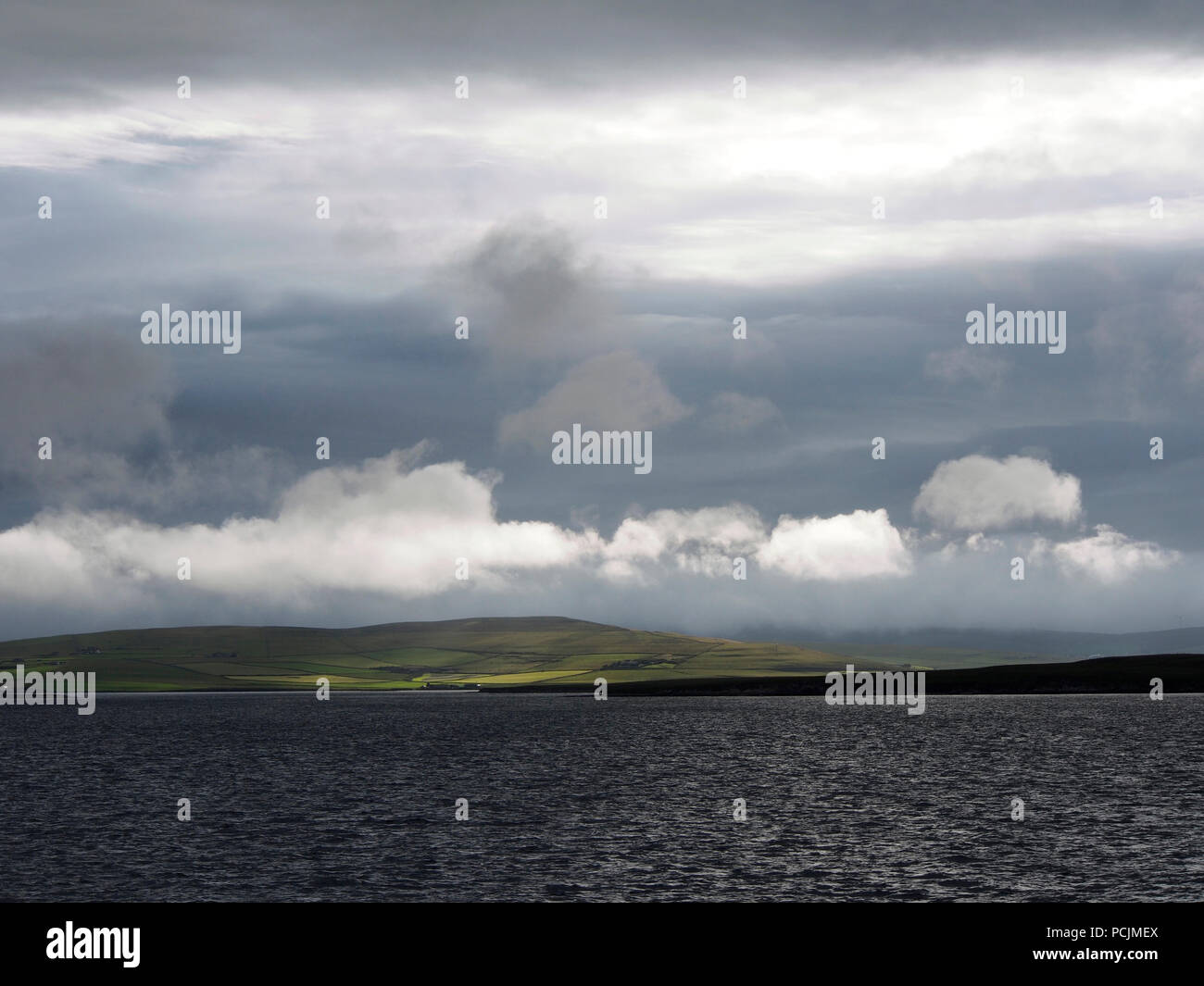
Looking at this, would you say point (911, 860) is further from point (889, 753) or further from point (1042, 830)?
point (889, 753)

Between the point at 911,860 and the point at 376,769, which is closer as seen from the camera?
the point at 911,860

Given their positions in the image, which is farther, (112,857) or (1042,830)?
(1042,830)

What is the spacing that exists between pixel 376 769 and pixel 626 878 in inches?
3101

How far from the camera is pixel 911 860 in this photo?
7831 centimetres

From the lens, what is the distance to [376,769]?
146m
